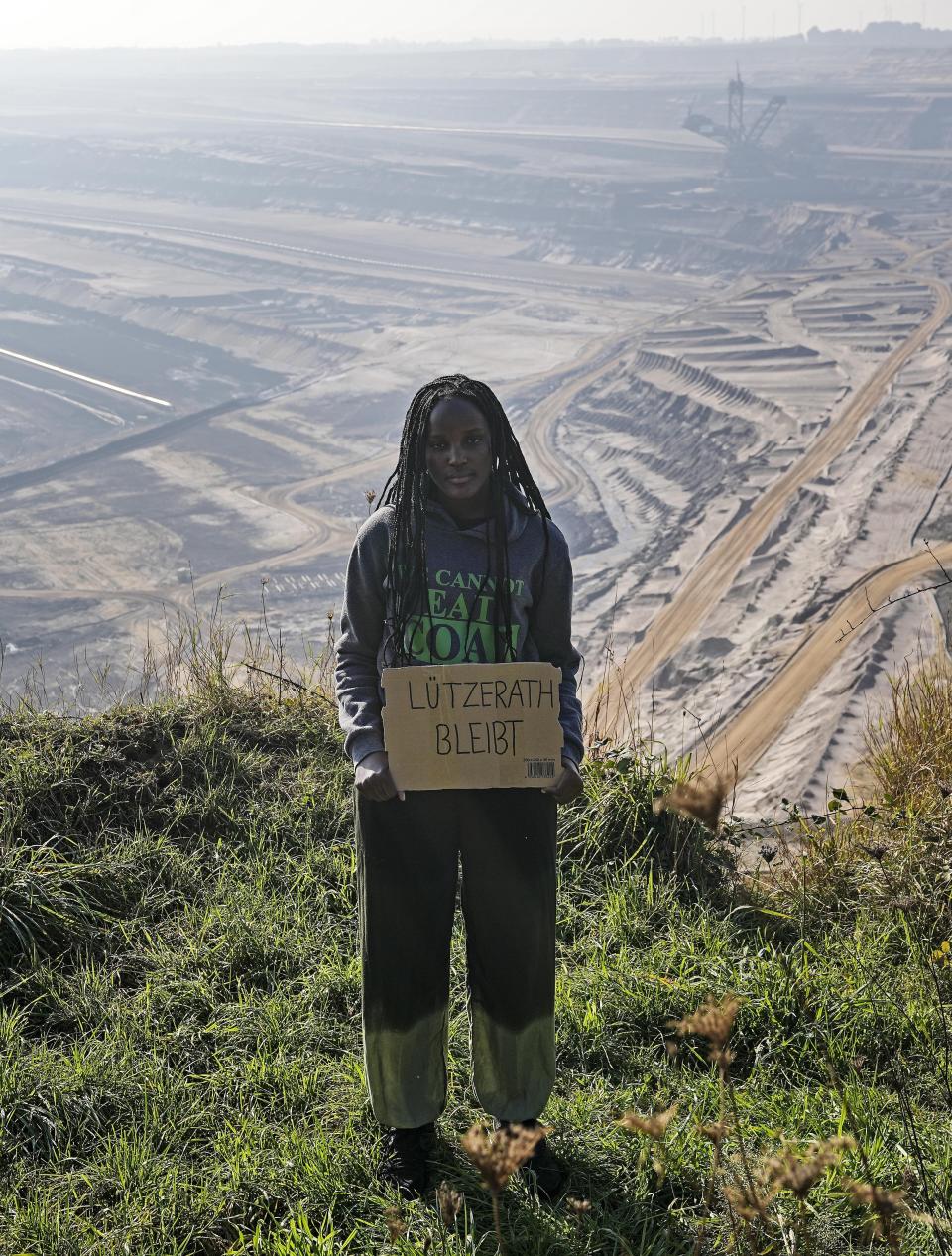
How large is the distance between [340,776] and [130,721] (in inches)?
28.4

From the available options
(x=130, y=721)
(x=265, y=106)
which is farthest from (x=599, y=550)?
(x=265, y=106)

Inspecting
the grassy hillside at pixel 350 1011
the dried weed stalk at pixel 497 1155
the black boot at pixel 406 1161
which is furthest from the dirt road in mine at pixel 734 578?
the dried weed stalk at pixel 497 1155

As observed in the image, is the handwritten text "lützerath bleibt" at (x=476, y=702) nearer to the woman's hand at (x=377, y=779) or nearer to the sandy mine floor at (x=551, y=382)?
the woman's hand at (x=377, y=779)

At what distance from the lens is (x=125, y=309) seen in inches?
2004

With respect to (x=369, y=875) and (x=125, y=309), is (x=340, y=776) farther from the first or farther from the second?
(x=125, y=309)

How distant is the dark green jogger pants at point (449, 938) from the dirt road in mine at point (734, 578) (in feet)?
25.6

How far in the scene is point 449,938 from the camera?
233cm

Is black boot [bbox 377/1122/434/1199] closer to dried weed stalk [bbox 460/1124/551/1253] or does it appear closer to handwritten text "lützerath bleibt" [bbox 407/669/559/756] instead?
handwritten text "lützerath bleibt" [bbox 407/669/559/756]

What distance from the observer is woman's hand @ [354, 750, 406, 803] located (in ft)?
7.13

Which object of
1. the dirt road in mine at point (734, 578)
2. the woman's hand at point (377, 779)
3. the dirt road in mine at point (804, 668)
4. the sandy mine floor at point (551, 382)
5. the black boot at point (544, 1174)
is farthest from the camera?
the sandy mine floor at point (551, 382)

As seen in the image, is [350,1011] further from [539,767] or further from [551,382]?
[551,382]

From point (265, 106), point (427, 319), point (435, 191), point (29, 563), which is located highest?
point (265, 106)

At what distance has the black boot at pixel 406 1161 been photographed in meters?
2.34

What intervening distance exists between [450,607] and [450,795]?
34cm
